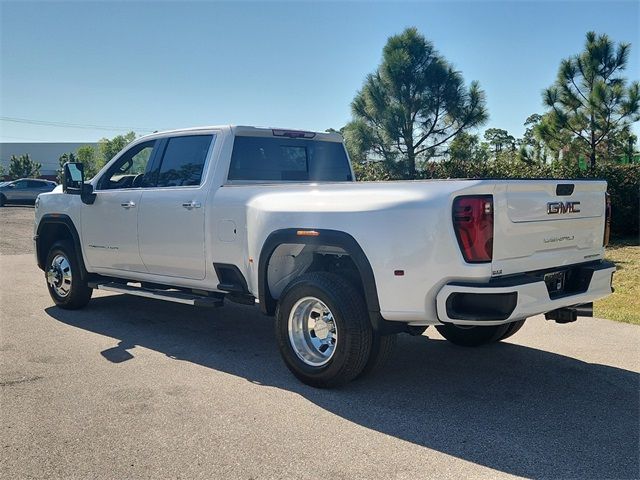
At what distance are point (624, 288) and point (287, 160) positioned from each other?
545 cm

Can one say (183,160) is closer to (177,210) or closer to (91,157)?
(177,210)

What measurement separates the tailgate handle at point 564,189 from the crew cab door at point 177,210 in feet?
9.91

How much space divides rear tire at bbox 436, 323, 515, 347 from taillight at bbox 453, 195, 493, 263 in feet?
5.69

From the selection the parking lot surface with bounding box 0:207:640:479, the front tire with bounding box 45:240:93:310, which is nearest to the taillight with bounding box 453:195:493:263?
the parking lot surface with bounding box 0:207:640:479

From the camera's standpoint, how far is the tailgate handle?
4.36 m

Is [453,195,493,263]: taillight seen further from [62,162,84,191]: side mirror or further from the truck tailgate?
[62,162,84,191]: side mirror

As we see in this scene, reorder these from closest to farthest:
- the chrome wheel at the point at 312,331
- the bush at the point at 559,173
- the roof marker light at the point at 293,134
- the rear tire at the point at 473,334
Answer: the chrome wheel at the point at 312,331 < the rear tire at the point at 473,334 < the roof marker light at the point at 293,134 < the bush at the point at 559,173

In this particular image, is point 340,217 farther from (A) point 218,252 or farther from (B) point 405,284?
(A) point 218,252

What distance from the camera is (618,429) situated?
12.7 ft

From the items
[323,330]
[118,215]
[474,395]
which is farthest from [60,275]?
[474,395]

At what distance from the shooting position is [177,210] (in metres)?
5.79

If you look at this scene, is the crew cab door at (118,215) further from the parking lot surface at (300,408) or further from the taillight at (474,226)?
the taillight at (474,226)

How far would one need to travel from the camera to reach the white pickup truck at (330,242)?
12.8ft

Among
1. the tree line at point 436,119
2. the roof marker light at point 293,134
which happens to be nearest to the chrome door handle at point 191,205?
the roof marker light at point 293,134
